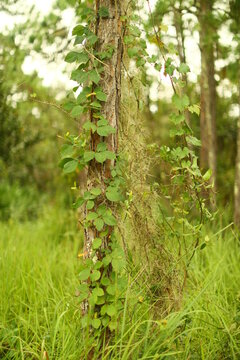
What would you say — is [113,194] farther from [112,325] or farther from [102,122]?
[112,325]

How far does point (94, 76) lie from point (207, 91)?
3.67 meters

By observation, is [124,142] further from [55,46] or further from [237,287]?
[55,46]

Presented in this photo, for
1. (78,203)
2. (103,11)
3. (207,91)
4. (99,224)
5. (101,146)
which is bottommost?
(99,224)

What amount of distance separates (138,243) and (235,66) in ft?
11.9

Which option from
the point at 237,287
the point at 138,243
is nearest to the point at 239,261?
the point at 237,287

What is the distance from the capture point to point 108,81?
6.88 feet

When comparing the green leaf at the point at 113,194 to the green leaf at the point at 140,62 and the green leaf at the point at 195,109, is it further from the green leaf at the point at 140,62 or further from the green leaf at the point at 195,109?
the green leaf at the point at 140,62

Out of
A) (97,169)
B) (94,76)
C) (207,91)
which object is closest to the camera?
(94,76)

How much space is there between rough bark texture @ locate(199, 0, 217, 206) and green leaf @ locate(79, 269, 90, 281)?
3103 millimetres

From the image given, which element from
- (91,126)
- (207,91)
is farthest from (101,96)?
(207,91)

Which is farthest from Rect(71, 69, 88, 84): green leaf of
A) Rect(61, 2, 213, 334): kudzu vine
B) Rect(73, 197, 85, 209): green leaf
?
Rect(73, 197, 85, 209): green leaf

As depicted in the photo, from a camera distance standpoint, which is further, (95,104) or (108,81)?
(108,81)

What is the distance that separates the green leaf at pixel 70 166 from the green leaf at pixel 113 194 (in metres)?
0.19

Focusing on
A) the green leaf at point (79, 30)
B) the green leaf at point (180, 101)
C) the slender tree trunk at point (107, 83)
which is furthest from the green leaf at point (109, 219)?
the green leaf at point (79, 30)
